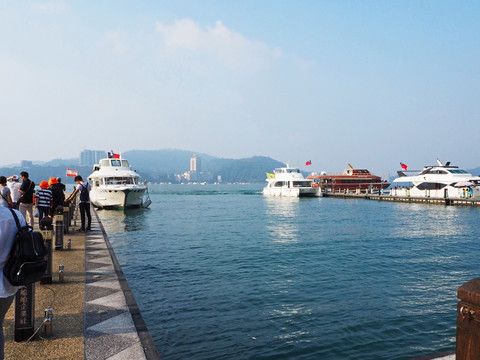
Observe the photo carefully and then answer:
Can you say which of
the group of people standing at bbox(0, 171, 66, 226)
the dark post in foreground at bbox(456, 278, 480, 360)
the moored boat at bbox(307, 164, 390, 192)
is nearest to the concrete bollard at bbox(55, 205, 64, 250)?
the group of people standing at bbox(0, 171, 66, 226)

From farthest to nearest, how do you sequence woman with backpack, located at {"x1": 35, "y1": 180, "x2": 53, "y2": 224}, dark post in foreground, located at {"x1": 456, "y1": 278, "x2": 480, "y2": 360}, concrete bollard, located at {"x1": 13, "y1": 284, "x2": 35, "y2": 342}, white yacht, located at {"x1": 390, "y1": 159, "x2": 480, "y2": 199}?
white yacht, located at {"x1": 390, "y1": 159, "x2": 480, "y2": 199} → woman with backpack, located at {"x1": 35, "y1": 180, "x2": 53, "y2": 224} → concrete bollard, located at {"x1": 13, "y1": 284, "x2": 35, "y2": 342} → dark post in foreground, located at {"x1": 456, "y1": 278, "x2": 480, "y2": 360}

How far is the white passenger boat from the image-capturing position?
6378 cm

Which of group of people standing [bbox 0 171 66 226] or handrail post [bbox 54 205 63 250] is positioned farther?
group of people standing [bbox 0 171 66 226]

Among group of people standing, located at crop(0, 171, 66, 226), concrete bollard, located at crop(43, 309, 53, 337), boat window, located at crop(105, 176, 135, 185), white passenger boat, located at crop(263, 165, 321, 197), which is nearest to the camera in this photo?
concrete bollard, located at crop(43, 309, 53, 337)

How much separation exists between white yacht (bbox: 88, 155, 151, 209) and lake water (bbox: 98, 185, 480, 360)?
15.5 metres

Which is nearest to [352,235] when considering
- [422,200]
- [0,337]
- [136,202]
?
[0,337]

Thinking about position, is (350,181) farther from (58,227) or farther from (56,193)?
(58,227)

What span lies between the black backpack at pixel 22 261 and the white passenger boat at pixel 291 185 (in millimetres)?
60640

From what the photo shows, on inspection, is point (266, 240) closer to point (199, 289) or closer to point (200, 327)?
point (199, 289)

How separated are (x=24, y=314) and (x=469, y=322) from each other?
513 centimetres

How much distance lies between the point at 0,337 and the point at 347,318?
6.31 metres

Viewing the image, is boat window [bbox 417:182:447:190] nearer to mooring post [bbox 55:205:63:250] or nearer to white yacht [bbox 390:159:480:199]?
white yacht [bbox 390:159:480:199]

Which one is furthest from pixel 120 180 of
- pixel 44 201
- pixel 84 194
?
pixel 44 201

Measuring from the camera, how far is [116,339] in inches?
200
